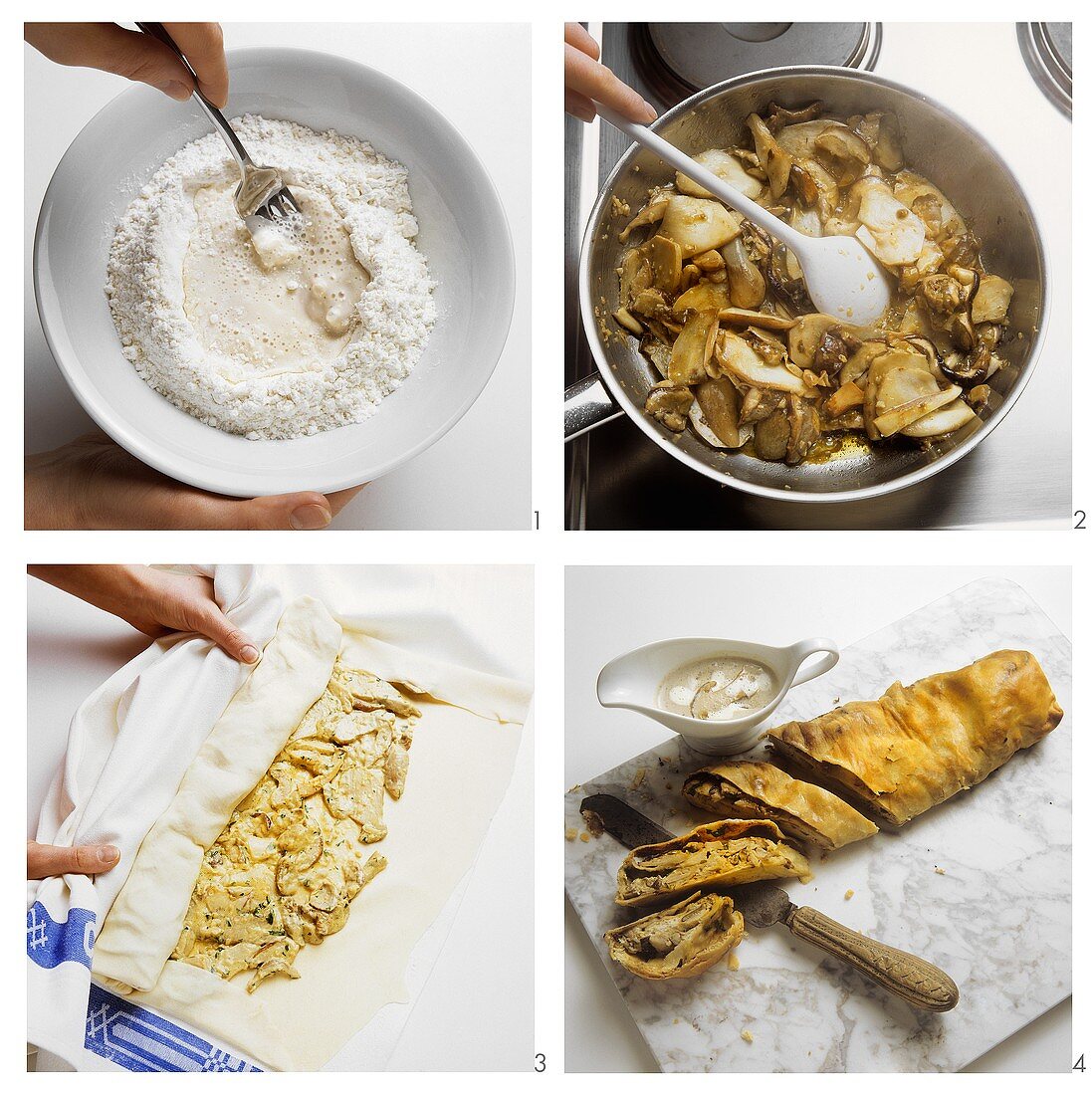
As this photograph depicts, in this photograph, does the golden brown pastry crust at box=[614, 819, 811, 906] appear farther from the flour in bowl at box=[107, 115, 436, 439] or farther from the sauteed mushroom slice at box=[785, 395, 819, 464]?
the flour in bowl at box=[107, 115, 436, 439]

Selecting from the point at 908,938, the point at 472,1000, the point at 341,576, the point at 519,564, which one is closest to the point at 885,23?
the point at 519,564

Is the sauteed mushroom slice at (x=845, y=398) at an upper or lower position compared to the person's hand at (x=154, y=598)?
upper

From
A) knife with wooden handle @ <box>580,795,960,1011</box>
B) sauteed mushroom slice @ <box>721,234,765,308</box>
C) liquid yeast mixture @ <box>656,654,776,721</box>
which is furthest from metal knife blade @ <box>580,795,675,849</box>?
sauteed mushroom slice @ <box>721,234,765,308</box>

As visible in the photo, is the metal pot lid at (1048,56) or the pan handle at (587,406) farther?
the metal pot lid at (1048,56)

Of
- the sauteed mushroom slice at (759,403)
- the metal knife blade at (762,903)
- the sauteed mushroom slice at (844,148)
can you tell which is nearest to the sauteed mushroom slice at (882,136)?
the sauteed mushroom slice at (844,148)

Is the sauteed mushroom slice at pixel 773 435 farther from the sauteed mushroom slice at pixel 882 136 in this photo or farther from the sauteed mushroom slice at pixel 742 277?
the sauteed mushroom slice at pixel 882 136
